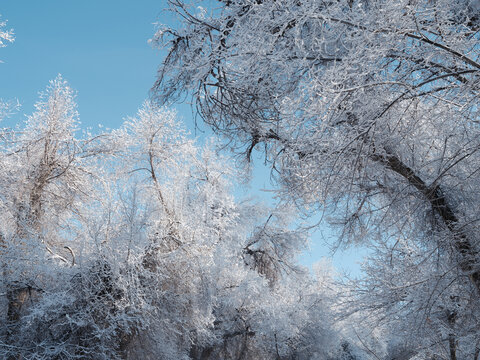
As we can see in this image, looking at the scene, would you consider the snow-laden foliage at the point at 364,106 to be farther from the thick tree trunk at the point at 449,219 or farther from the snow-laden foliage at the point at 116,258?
the snow-laden foliage at the point at 116,258

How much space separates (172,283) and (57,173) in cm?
443

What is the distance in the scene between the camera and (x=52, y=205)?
37.8 ft

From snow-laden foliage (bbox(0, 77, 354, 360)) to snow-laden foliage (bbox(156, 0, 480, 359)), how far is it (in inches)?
108

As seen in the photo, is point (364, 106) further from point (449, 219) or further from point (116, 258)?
point (116, 258)

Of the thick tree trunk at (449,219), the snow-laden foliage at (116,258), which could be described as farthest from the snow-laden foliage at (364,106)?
the snow-laden foliage at (116,258)

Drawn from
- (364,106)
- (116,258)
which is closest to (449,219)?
(364,106)

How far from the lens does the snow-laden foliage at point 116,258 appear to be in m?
8.61

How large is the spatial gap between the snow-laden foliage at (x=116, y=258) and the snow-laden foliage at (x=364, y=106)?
108 inches

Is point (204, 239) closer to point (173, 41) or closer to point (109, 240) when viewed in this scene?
point (109, 240)

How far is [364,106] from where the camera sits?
3.82 m

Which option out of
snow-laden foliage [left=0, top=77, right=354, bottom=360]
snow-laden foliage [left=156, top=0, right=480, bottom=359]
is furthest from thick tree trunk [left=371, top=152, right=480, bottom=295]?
snow-laden foliage [left=0, top=77, right=354, bottom=360]

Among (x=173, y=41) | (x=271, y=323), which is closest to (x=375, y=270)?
(x=173, y=41)

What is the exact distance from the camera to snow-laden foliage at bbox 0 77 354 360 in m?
8.61

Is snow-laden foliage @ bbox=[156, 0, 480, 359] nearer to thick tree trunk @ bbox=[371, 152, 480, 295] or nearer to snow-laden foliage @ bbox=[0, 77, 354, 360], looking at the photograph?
thick tree trunk @ bbox=[371, 152, 480, 295]
